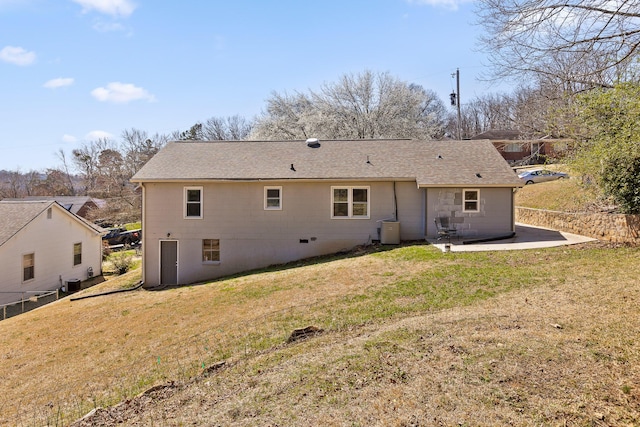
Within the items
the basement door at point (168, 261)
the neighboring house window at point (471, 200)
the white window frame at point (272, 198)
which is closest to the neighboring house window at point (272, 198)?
the white window frame at point (272, 198)

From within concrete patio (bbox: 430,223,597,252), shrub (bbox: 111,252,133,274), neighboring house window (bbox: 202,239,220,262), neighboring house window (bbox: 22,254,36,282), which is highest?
concrete patio (bbox: 430,223,597,252)

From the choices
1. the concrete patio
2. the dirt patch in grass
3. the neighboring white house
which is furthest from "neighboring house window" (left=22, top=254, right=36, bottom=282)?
the dirt patch in grass

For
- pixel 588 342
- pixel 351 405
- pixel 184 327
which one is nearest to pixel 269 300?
pixel 184 327

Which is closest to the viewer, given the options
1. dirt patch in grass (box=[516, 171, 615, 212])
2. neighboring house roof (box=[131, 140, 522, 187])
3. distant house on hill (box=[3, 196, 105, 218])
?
dirt patch in grass (box=[516, 171, 615, 212])

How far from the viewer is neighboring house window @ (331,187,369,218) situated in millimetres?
15555

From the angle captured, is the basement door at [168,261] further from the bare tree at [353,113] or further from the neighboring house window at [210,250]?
the bare tree at [353,113]

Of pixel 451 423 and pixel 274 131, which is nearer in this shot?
pixel 451 423

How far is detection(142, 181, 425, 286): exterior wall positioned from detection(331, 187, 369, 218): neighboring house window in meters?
0.20

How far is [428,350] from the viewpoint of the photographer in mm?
5148

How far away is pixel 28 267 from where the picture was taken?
17.8 metres

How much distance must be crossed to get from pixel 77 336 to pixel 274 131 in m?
25.1

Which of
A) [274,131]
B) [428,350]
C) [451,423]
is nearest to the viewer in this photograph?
[451,423]

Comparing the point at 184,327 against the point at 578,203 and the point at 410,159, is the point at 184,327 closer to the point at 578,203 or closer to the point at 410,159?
the point at 410,159

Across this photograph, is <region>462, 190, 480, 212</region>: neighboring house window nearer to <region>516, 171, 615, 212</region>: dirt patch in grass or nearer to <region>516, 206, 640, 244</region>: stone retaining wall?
<region>516, 206, 640, 244</region>: stone retaining wall
